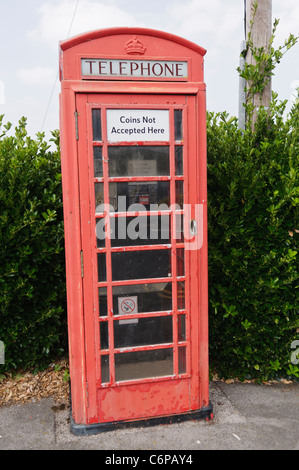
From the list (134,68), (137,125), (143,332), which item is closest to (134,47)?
(134,68)

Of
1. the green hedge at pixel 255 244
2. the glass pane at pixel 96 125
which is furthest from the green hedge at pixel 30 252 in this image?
the green hedge at pixel 255 244

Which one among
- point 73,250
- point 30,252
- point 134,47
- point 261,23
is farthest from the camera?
point 261,23

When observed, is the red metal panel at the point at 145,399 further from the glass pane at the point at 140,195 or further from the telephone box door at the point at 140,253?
the glass pane at the point at 140,195

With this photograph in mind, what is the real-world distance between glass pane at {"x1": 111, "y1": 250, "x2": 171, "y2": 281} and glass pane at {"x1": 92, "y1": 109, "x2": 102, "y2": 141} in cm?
82

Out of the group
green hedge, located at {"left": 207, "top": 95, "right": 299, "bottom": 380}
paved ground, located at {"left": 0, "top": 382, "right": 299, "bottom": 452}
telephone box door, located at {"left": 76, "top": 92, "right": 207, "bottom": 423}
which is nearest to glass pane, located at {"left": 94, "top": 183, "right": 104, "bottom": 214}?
telephone box door, located at {"left": 76, "top": 92, "right": 207, "bottom": 423}

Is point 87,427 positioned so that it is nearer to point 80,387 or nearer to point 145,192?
point 80,387

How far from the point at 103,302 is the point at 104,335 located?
0.81 ft

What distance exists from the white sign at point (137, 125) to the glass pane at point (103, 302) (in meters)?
1.05

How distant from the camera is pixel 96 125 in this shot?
2.77 metres

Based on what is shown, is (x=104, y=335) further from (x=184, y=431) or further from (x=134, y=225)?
(x=184, y=431)

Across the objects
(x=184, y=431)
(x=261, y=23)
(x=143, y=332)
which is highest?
(x=261, y=23)

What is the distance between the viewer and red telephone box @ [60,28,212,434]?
2.76 meters

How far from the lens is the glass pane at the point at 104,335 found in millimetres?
2980

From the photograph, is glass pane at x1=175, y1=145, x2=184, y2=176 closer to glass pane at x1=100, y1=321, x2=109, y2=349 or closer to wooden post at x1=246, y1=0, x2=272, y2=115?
glass pane at x1=100, y1=321, x2=109, y2=349
